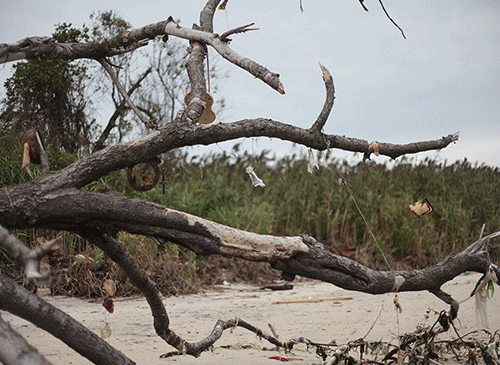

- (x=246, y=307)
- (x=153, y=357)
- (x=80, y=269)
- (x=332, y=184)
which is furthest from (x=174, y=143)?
(x=332, y=184)

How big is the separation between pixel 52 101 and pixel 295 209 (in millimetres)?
4079

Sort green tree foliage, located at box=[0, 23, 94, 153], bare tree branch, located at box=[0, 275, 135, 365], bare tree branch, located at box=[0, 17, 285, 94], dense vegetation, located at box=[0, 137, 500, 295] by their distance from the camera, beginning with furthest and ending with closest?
A: green tree foliage, located at box=[0, 23, 94, 153] < dense vegetation, located at box=[0, 137, 500, 295] < bare tree branch, located at box=[0, 17, 285, 94] < bare tree branch, located at box=[0, 275, 135, 365]

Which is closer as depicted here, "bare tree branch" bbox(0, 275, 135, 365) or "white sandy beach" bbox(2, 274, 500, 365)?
"bare tree branch" bbox(0, 275, 135, 365)

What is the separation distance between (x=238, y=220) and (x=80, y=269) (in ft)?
7.54

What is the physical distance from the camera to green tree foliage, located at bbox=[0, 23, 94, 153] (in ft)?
22.1

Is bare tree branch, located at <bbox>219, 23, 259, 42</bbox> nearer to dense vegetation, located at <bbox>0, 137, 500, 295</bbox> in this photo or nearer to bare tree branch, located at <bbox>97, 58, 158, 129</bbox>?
bare tree branch, located at <bbox>97, 58, 158, 129</bbox>

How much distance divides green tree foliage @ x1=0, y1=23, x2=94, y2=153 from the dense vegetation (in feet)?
2.06

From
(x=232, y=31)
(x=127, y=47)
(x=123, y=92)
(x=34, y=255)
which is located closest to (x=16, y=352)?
(x=34, y=255)

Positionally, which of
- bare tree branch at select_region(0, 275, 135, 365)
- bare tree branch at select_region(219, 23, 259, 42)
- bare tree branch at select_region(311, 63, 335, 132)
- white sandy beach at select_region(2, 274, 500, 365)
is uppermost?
bare tree branch at select_region(219, 23, 259, 42)

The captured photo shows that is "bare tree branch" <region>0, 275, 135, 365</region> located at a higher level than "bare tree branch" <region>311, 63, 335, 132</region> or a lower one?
lower

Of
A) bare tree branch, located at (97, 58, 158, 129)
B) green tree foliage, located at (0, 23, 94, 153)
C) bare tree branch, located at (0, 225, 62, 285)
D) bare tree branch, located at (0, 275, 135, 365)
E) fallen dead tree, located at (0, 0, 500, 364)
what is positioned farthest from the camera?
green tree foliage, located at (0, 23, 94, 153)

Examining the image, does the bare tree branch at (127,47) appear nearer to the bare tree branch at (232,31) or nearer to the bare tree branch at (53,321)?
the bare tree branch at (232,31)

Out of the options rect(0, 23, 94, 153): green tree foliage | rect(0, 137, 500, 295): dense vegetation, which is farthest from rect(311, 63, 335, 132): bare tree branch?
rect(0, 23, 94, 153): green tree foliage

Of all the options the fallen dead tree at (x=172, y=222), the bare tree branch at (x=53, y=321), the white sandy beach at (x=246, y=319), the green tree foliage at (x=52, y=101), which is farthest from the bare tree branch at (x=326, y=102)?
the green tree foliage at (x=52, y=101)
